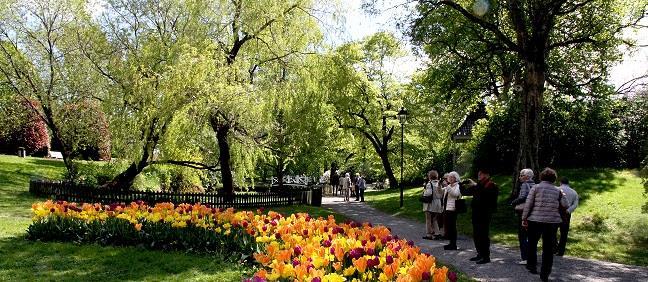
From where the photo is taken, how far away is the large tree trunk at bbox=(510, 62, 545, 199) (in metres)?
15.4

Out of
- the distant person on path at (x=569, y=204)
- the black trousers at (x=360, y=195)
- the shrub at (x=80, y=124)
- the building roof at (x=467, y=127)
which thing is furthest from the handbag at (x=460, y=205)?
the building roof at (x=467, y=127)

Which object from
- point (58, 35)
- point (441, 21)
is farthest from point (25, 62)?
point (441, 21)

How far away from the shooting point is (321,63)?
61.4 ft

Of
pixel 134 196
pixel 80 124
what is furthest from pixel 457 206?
pixel 80 124

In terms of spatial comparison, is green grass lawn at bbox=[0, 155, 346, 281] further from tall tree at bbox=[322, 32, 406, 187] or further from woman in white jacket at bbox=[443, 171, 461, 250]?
tall tree at bbox=[322, 32, 406, 187]

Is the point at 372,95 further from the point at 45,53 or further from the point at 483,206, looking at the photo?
the point at 483,206

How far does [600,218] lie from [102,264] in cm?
1311

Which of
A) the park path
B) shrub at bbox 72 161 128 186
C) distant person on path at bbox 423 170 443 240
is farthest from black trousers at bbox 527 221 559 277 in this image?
shrub at bbox 72 161 128 186

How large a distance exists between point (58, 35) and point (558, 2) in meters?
18.8

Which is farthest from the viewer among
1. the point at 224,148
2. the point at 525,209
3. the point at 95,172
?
the point at 95,172

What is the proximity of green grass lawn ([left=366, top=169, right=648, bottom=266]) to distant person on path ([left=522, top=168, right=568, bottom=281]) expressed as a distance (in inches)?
142

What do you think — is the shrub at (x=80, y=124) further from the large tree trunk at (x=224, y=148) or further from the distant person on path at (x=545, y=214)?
the distant person on path at (x=545, y=214)

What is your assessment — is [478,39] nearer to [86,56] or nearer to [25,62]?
[86,56]

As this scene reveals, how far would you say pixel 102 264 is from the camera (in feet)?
26.4
